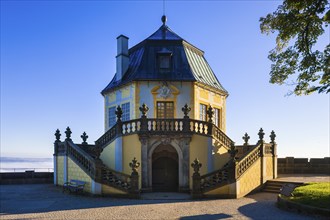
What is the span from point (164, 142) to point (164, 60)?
22.0 feet

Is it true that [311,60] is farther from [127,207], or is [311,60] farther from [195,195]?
[127,207]

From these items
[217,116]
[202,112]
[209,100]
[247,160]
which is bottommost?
[247,160]

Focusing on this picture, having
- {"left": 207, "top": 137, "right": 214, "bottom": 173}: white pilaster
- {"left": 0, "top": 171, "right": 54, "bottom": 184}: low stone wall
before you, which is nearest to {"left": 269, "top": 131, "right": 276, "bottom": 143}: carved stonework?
{"left": 207, "top": 137, "right": 214, "bottom": 173}: white pilaster

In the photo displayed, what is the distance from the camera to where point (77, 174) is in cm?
1747

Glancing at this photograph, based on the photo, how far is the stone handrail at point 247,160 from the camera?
1573 centimetres

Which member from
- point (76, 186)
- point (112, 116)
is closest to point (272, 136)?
point (112, 116)

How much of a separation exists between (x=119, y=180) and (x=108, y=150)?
357 cm

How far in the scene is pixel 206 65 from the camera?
23.8 meters

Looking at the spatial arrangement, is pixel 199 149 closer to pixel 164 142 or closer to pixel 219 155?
pixel 219 155

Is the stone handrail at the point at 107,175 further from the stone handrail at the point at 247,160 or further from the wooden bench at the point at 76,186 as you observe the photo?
the stone handrail at the point at 247,160

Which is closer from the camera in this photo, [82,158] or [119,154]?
[82,158]

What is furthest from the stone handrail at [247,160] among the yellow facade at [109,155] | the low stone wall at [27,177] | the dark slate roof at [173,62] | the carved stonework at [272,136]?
the low stone wall at [27,177]

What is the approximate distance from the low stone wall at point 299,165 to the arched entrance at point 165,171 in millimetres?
10343

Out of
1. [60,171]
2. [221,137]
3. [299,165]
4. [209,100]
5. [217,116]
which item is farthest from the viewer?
[299,165]
